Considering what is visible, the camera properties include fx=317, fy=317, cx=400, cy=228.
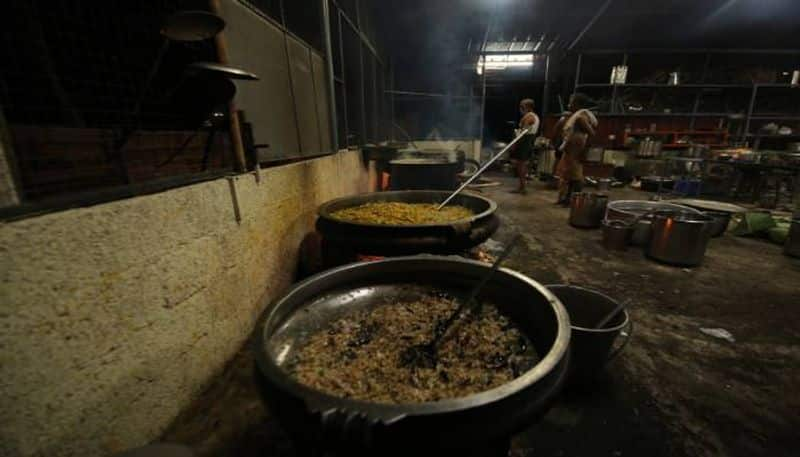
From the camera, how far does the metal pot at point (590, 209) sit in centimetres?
515

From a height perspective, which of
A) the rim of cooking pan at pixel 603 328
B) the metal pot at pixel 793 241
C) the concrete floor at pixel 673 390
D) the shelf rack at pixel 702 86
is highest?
the shelf rack at pixel 702 86

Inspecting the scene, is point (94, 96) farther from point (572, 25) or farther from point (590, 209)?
point (572, 25)

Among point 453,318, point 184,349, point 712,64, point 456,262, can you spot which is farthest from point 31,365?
point 712,64

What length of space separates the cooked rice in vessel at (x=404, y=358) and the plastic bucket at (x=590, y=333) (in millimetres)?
696

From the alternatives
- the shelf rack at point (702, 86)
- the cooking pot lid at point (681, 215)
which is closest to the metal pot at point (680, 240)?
the cooking pot lid at point (681, 215)

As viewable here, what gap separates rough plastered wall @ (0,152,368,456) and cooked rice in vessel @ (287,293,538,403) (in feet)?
2.57

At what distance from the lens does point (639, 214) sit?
4395 millimetres

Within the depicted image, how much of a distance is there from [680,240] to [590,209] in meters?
1.57

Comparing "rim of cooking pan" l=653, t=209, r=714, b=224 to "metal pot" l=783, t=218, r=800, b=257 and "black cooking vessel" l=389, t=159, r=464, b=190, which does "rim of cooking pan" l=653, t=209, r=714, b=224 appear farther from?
"black cooking vessel" l=389, t=159, r=464, b=190

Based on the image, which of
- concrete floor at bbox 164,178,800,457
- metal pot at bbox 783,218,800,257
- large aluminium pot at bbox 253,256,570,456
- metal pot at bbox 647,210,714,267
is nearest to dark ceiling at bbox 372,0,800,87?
metal pot at bbox 783,218,800,257

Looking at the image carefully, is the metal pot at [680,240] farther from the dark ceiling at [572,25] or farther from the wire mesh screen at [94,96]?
the dark ceiling at [572,25]

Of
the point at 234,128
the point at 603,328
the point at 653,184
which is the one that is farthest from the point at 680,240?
the point at 653,184

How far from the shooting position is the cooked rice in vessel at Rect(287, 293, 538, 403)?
0.99 meters

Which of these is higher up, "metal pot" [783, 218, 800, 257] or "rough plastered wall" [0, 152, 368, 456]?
"rough plastered wall" [0, 152, 368, 456]
